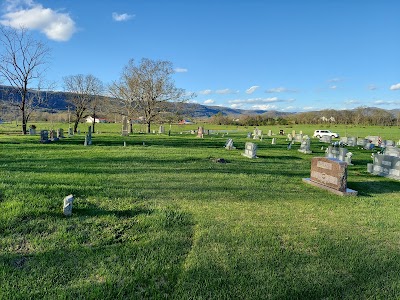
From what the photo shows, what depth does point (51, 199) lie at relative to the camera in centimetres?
594

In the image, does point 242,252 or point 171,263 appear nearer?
point 171,263

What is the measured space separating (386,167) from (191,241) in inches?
411

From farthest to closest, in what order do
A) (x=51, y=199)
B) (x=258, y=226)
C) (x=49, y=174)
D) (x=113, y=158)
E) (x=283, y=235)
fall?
(x=113, y=158) → (x=49, y=174) → (x=51, y=199) → (x=258, y=226) → (x=283, y=235)

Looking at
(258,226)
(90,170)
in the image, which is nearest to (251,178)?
(258,226)

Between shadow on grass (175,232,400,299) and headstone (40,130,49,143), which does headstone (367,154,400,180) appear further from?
headstone (40,130,49,143)

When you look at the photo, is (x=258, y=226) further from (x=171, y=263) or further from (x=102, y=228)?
(x=102, y=228)

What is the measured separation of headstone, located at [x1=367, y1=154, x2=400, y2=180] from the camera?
445 inches

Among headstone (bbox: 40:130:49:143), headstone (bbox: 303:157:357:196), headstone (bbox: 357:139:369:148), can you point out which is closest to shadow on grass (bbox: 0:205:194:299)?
headstone (bbox: 303:157:357:196)

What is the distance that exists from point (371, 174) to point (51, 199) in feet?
38.4

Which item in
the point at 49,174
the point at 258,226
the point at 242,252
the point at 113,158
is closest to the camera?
the point at 242,252

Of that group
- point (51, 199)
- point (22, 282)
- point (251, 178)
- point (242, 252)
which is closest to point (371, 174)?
point (251, 178)

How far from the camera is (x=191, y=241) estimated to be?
4.52 meters

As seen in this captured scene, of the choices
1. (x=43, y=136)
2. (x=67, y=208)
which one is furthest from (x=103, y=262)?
(x=43, y=136)

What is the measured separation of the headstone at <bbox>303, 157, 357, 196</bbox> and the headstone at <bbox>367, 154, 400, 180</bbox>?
4478 millimetres
